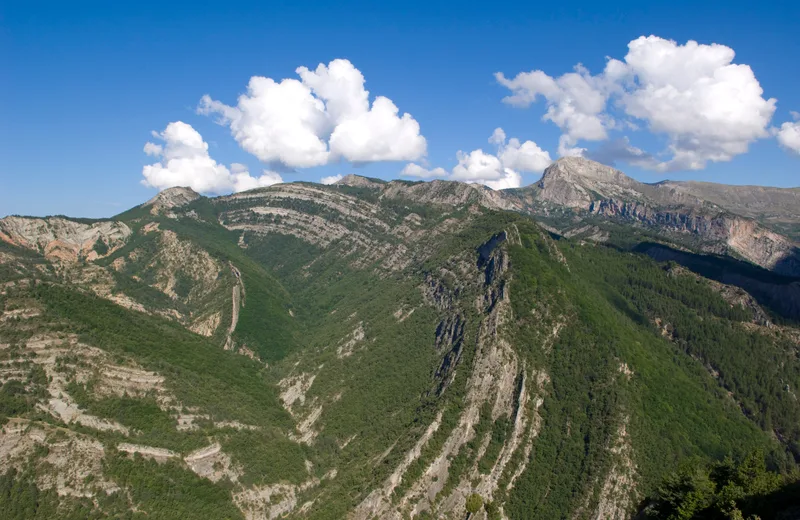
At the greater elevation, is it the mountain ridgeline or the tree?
the mountain ridgeline

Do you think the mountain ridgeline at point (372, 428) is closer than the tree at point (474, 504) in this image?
Yes

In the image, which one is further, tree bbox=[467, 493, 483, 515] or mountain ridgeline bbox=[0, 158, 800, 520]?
tree bbox=[467, 493, 483, 515]

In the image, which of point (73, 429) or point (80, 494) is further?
point (73, 429)

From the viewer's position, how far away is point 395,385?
195625 mm

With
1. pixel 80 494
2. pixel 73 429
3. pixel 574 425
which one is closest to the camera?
pixel 80 494

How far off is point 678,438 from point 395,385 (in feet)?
308

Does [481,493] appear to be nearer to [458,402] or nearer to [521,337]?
[458,402]

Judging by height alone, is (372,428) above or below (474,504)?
above

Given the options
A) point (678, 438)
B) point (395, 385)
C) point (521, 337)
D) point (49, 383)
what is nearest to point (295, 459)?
point (395, 385)

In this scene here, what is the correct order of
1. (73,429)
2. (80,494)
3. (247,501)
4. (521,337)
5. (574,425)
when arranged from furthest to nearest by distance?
(521,337), (574,425), (247,501), (73,429), (80,494)

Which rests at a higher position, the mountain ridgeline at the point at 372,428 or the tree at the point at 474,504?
the mountain ridgeline at the point at 372,428

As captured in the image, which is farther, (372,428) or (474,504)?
(372,428)

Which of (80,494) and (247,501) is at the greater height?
(80,494)

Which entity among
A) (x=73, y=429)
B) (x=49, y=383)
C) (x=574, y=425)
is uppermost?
(x=49, y=383)
